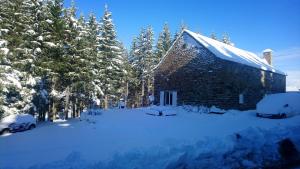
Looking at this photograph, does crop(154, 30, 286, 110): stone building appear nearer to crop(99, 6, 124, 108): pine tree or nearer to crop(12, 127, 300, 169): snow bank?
crop(99, 6, 124, 108): pine tree

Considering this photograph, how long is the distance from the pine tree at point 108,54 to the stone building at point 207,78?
9.09 metres

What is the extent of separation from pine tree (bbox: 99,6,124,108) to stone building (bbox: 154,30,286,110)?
9.09 meters

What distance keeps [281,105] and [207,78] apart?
26.7 ft

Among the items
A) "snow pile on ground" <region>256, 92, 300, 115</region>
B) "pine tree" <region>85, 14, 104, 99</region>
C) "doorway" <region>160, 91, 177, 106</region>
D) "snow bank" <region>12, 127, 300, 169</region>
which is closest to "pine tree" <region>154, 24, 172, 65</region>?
"pine tree" <region>85, 14, 104, 99</region>

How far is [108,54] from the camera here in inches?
1618

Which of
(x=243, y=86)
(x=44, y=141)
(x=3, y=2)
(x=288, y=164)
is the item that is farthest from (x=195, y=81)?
(x=288, y=164)

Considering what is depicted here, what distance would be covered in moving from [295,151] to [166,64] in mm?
25153

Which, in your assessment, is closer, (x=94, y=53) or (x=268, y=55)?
(x=94, y=53)

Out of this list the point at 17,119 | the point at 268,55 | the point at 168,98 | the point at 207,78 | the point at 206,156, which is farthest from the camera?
the point at 268,55

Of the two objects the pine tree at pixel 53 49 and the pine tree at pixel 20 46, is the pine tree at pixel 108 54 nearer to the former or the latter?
the pine tree at pixel 53 49

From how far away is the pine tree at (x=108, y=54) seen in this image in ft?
133

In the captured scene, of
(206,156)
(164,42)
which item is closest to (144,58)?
(164,42)

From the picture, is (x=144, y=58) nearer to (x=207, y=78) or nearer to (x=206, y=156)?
(x=207, y=78)

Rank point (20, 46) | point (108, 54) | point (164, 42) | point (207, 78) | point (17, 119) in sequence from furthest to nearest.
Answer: point (164, 42) < point (108, 54) < point (207, 78) < point (20, 46) < point (17, 119)
